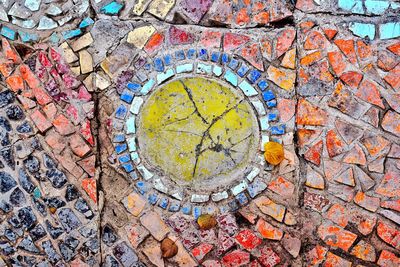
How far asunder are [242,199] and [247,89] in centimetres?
44

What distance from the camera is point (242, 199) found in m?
2.80

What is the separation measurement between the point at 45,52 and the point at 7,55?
16 cm

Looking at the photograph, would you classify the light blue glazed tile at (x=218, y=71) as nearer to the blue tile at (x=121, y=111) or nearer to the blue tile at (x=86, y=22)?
the blue tile at (x=121, y=111)

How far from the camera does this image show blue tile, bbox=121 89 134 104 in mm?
2828

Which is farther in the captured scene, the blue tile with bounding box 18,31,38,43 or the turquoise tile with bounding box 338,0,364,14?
the blue tile with bounding box 18,31,38,43

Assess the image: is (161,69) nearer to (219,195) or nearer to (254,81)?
(254,81)

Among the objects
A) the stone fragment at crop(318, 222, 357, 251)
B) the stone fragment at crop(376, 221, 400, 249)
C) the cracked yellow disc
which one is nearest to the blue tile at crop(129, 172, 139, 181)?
the cracked yellow disc

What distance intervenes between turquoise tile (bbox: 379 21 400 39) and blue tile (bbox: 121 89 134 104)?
3.32ft

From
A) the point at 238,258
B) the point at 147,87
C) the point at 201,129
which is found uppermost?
the point at 147,87

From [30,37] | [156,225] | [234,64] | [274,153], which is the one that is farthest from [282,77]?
[30,37]

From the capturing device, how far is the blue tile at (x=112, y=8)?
283 centimetres

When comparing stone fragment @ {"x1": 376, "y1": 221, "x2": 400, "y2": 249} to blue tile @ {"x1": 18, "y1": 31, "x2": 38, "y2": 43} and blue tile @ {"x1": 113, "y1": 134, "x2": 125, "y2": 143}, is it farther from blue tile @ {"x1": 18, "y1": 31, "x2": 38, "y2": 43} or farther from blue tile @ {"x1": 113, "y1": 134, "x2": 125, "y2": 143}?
blue tile @ {"x1": 18, "y1": 31, "x2": 38, "y2": 43}

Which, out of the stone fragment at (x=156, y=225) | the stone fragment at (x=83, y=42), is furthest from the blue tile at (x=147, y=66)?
the stone fragment at (x=156, y=225)

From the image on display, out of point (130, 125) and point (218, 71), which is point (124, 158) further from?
point (218, 71)
